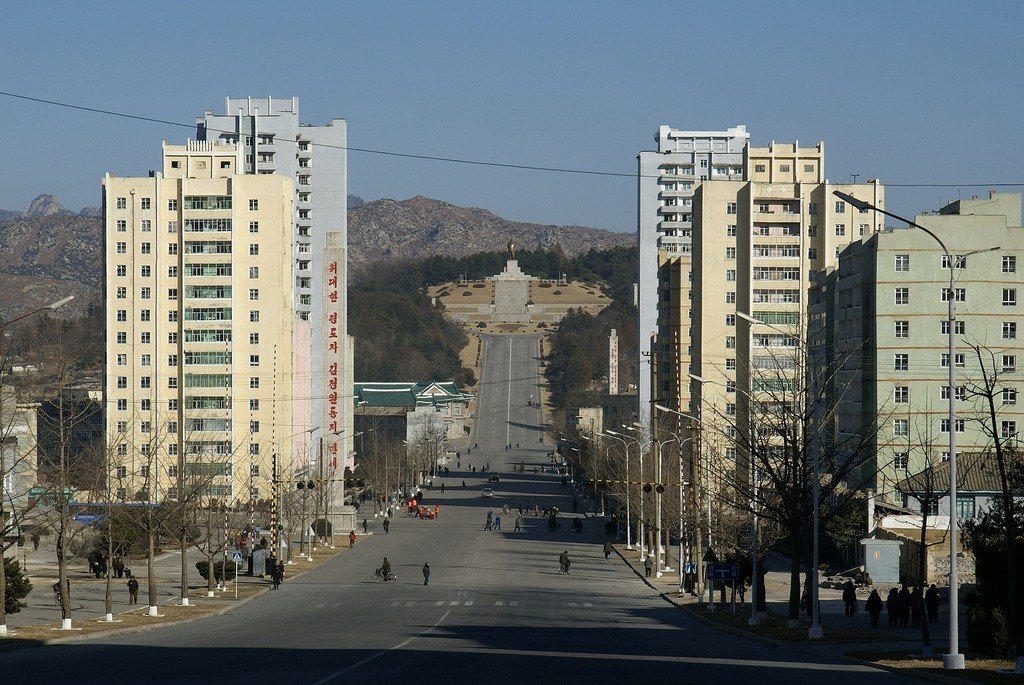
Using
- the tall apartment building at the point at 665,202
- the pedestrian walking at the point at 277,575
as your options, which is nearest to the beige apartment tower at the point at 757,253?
the tall apartment building at the point at 665,202

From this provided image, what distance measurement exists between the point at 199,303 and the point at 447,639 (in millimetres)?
79841

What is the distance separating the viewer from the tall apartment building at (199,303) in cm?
11362

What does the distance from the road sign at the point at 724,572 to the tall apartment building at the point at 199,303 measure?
67.9 meters

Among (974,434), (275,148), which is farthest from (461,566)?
(275,148)

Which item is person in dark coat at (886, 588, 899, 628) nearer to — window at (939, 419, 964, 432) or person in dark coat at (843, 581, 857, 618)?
person in dark coat at (843, 581, 857, 618)

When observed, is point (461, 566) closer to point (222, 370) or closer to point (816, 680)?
point (222, 370)

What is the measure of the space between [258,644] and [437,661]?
8069mm

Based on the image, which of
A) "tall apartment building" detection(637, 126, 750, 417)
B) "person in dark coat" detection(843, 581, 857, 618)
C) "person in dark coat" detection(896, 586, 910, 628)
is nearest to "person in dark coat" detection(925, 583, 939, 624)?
"person in dark coat" detection(896, 586, 910, 628)

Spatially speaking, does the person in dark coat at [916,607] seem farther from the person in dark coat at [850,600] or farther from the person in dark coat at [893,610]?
the person in dark coat at [850,600]

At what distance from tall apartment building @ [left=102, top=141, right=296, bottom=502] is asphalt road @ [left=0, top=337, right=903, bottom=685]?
32.7m

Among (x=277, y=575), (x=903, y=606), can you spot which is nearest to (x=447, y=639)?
(x=903, y=606)

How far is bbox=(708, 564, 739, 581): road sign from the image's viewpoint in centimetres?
4919

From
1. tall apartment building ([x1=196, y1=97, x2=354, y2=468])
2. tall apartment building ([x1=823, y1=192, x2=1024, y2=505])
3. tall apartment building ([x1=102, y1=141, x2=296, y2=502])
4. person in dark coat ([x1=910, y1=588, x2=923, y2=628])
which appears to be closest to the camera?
person in dark coat ([x1=910, y1=588, x2=923, y2=628])

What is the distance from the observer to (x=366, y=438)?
188 m
